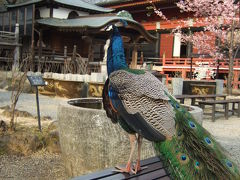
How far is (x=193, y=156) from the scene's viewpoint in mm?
2246

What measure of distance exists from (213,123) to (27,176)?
5219 mm

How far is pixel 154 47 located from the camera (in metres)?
24.2

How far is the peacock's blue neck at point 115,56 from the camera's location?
2568mm

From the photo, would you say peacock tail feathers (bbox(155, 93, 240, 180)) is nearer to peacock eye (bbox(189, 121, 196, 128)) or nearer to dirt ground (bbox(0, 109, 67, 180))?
peacock eye (bbox(189, 121, 196, 128))

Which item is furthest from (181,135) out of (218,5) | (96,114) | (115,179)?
(218,5)

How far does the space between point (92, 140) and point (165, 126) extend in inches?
58.2

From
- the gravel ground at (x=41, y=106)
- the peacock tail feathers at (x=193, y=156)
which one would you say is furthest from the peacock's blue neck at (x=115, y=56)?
the gravel ground at (x=41, y=106)

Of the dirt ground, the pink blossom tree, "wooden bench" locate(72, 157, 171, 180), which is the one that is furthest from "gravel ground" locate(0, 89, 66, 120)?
the pink blossom tree

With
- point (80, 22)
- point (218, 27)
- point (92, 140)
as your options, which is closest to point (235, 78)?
point (218, 27)

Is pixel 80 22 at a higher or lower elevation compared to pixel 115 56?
higher

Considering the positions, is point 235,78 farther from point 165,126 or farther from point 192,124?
point 165,126

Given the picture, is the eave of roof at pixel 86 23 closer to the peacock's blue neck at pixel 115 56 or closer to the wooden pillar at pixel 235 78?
the wooden pillar at pixel 235 78

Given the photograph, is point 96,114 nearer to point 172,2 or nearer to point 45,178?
point 45,178

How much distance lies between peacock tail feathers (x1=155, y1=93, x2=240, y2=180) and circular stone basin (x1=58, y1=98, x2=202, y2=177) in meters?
1.21
